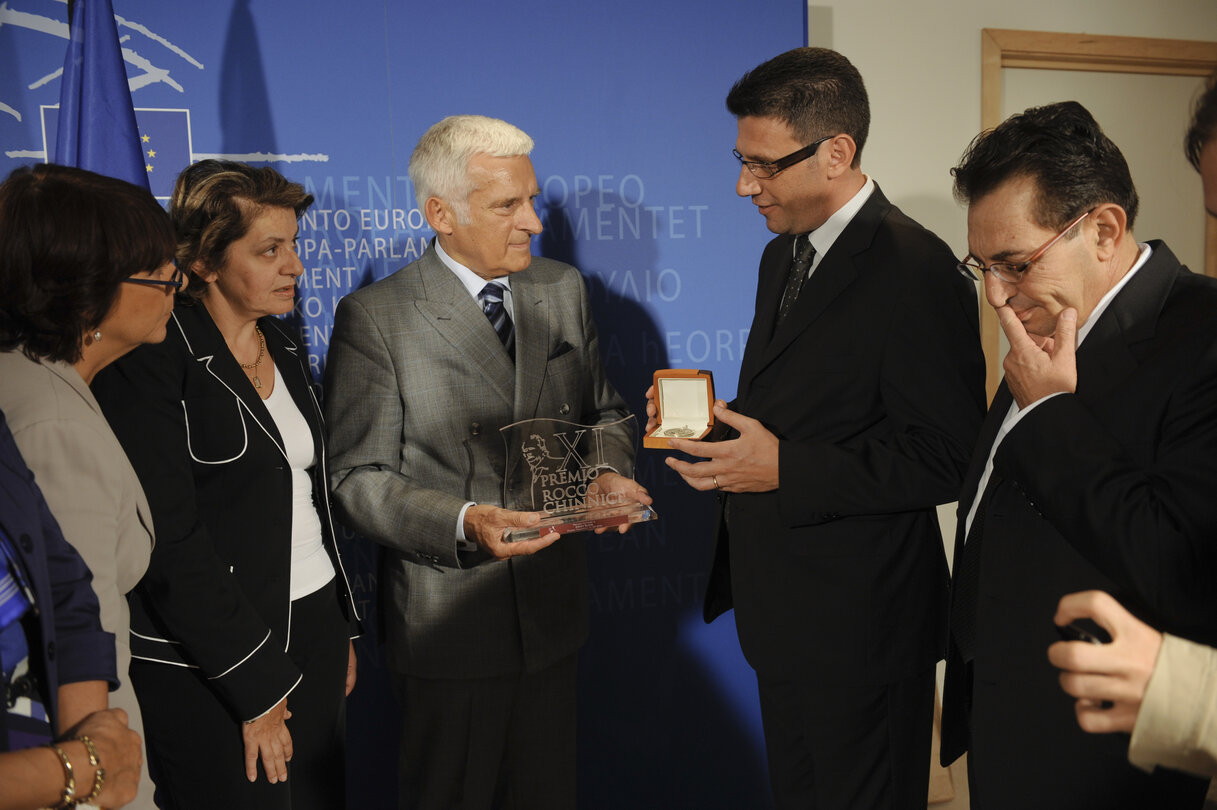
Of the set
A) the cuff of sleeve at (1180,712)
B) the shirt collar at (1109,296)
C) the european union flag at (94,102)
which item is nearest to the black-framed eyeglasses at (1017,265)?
the shirt collar at (1109,296)

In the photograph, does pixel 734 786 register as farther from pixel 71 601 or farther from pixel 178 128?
pixel 178 128

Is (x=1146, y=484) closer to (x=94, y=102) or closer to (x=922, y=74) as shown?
(x=94, y=102)

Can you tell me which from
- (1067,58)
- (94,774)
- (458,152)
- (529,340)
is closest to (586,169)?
(458,152)

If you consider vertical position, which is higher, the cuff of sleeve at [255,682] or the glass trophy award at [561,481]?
the glass trophy award at [561,481]

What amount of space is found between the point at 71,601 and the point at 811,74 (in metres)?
1.86

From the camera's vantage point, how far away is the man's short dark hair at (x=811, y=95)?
7.06ft

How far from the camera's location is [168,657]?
182 cm

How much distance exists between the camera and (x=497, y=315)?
237cm

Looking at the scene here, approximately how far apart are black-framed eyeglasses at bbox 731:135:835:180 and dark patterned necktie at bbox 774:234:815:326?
18 centimetres

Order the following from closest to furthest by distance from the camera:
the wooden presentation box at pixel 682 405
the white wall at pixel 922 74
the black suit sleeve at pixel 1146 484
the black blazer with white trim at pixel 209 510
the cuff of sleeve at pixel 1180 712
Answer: the cuff of sleeve at pixel 1180 712 → the black suit sleeve at pixel 1146 484 → the black blazer with white trim at pixel 209 510 → the wooden presentation box at pixel 682 405 → the white wall at pixel 922 74

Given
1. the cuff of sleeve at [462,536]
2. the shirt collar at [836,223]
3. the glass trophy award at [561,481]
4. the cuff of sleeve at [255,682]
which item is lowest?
the cuff of sleeve at [255,682]

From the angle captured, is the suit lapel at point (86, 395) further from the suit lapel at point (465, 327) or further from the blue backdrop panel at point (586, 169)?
the blue backdrop panel at point (586, 169)

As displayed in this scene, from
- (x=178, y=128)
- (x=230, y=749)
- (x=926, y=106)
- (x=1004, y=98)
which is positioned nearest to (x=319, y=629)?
(x=230, y=749)

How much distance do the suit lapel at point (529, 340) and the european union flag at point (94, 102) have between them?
100 centimetres
